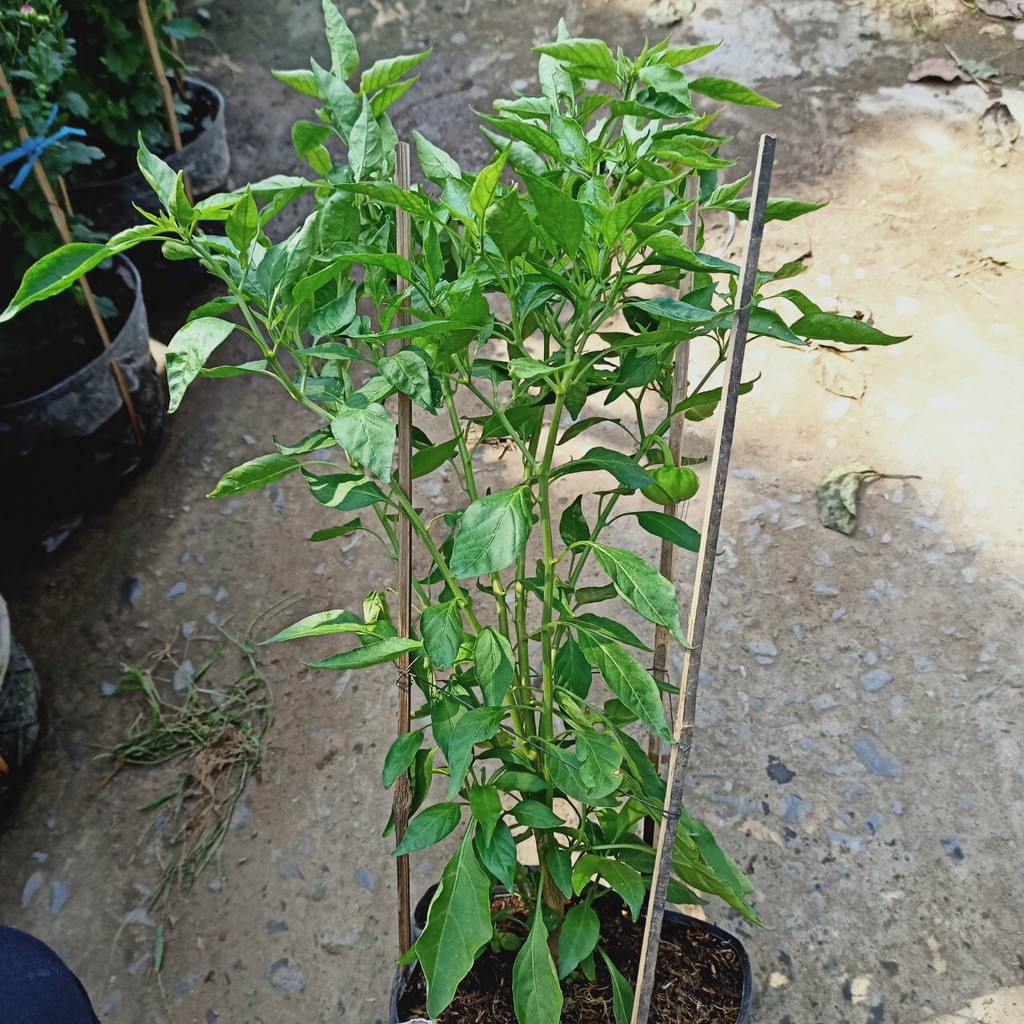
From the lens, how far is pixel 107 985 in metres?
1.61

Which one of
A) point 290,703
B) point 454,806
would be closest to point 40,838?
point 290,703

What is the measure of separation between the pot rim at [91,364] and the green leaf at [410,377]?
1.50 m

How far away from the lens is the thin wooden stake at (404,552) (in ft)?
2.91

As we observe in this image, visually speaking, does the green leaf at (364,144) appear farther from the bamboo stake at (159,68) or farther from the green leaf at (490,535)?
the bamboo stake at (159,68)

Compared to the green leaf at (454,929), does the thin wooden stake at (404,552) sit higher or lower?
higher

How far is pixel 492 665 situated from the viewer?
915 millimetres

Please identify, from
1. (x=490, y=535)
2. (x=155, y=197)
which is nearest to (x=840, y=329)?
(x=490, y=535)

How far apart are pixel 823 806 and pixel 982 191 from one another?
1884mm

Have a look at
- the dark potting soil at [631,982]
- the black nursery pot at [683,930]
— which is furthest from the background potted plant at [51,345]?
the dark potting soil at [631,982]

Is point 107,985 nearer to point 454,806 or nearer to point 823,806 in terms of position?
point 454,806

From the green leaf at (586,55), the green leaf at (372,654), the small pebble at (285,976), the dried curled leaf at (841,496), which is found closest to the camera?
the green leaf at (586,55)

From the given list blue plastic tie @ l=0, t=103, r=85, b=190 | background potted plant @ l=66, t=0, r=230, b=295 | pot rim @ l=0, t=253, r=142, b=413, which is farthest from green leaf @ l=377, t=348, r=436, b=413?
background potted plant @ l=66, t=0, r=230, b=295

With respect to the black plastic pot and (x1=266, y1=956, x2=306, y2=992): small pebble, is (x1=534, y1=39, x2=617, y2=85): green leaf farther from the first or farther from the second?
the black plastic pot

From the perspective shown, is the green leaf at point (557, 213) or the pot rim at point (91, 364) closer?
the green leaf at point (557, 213)
